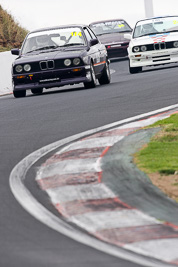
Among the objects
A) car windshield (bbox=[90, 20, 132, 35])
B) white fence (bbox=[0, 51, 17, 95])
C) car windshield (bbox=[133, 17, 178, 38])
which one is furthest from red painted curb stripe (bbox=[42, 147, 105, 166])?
car windshield (bbox=[90, 20, 132, 35])

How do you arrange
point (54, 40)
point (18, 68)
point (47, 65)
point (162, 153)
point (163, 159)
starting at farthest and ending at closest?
1. point (54, 40)
2. point (18, 68)
3. point (47, 65)
4. point (162, 153)
5. point (163, 159)

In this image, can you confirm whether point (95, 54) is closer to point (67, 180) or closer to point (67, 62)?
point (67, 62)

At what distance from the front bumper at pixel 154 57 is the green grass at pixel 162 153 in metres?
13.1

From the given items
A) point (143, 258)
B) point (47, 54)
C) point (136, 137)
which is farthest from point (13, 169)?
point (47, 54)

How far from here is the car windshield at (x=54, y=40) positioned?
728 inches

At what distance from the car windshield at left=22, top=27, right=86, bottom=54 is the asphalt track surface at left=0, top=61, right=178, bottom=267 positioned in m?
1.23

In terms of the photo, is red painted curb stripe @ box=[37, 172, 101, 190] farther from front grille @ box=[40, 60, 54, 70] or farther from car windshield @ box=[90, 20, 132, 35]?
car windshield @ box=[90, 20, 132, 35]

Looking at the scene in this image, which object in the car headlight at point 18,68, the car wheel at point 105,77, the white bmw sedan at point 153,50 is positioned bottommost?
the white bmw sedan at point 153,50

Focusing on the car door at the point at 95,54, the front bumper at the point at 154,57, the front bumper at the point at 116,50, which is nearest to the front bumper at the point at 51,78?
the car door at the point at 95,54

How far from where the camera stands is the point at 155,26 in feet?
79.3

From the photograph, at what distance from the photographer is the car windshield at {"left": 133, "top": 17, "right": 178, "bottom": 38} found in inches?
947

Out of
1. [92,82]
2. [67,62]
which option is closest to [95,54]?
[92,82]

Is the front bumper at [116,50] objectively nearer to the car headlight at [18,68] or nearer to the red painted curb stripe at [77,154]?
the car headlight at [18,68]

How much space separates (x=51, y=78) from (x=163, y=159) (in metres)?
10.1
